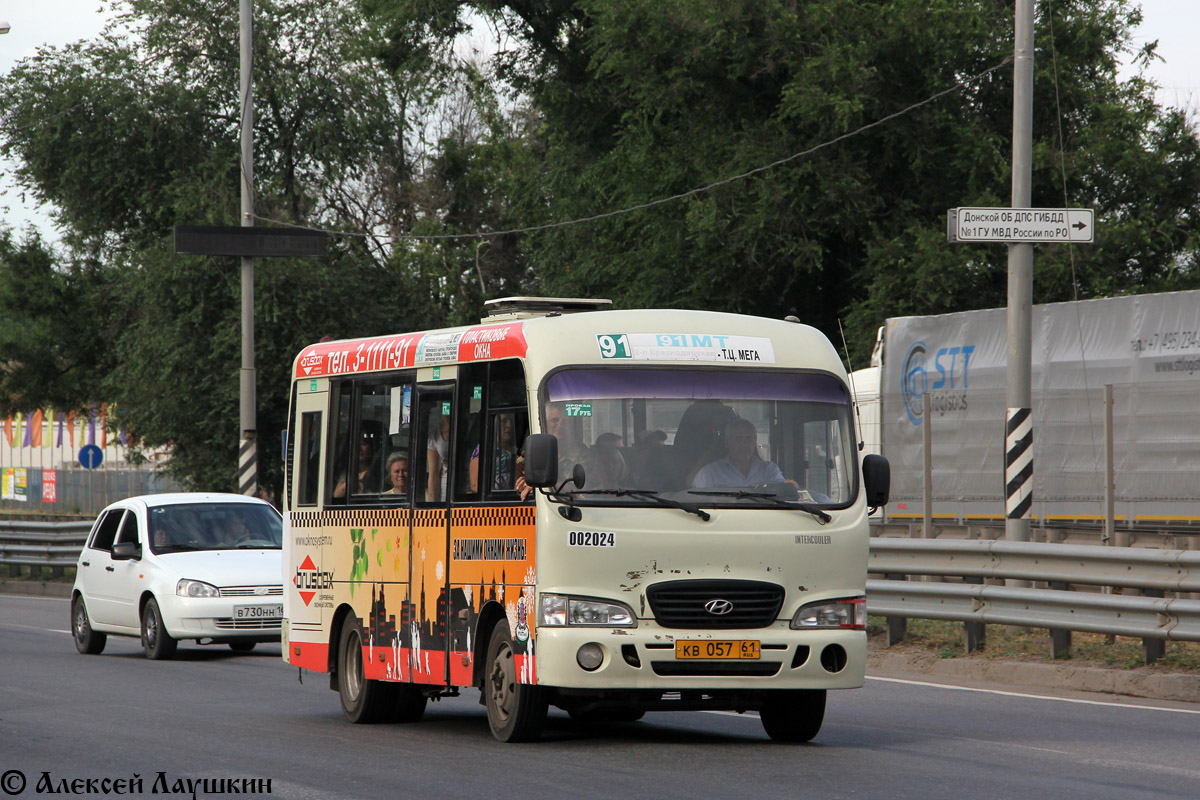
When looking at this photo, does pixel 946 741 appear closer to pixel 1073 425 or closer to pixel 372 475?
pixel 372 475

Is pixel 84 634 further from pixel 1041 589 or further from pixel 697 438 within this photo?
pixel 697 438

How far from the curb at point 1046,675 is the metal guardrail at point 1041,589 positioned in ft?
1.01

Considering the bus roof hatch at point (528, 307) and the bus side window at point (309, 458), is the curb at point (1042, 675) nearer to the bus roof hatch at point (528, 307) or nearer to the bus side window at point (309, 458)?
the bus roof hatch at point (528, 307)

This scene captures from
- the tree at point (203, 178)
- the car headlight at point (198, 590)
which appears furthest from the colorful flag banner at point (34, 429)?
the car headlight at point (198, 590)

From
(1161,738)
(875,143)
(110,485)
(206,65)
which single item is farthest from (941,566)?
(110,485)

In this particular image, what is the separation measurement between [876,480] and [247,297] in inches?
795

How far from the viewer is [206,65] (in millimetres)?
43625

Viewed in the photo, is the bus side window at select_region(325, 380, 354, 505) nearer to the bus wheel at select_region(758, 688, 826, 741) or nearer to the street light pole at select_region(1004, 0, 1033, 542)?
the bus wheel at select_region(758, 688, 826, 741)

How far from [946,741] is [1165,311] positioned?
40.5ft

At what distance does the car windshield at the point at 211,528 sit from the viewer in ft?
61.5

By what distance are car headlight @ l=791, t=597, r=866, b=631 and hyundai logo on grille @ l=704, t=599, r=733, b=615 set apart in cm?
40

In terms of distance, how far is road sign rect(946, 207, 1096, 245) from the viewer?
16.2m

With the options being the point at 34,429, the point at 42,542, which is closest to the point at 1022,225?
the point at 42,542

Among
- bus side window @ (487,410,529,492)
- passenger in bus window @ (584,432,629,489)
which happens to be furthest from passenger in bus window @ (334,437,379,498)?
passenger in bus window @ (584,432,629,489)
